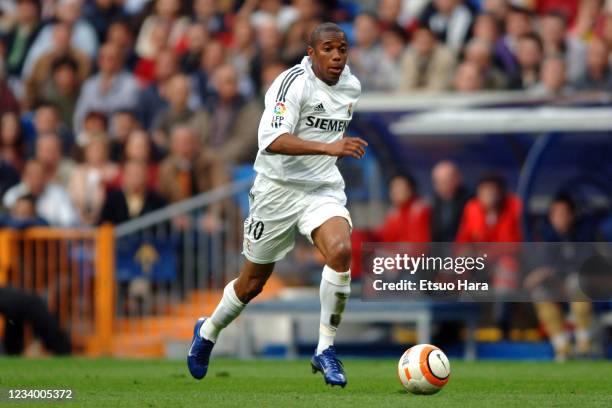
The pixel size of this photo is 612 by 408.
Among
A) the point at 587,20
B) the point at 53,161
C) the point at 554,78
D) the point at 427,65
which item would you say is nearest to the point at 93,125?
the point at 53,161

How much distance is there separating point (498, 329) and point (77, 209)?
17.4ft

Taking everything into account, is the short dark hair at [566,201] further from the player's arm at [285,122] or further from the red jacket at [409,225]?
the player's arm at [285,122]

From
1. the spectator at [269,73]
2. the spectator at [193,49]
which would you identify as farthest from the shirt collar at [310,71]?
the spectator at [193,49]

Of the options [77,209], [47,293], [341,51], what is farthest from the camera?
[77,209]

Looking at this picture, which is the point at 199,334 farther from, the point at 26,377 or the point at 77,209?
the point at 77,209

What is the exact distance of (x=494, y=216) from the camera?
14758 millimetres

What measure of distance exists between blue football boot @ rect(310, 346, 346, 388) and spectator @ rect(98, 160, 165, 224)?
308 inches

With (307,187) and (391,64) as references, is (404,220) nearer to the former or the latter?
(391,64)

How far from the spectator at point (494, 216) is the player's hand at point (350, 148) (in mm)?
6401

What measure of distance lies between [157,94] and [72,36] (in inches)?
85.7

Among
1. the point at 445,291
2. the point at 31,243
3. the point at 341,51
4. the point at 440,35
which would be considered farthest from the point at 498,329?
the point at 341,51

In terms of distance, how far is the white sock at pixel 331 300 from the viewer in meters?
8.92

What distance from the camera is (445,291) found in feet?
46.8

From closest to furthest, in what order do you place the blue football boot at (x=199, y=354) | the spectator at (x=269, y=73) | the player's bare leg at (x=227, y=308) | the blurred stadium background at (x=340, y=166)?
the player's bare leg at (x=227, y=308), the blue football boot at (x=199, y=354), the blurred stadium background at (x=340, y=166), the spectator at (x=269, y=73)
